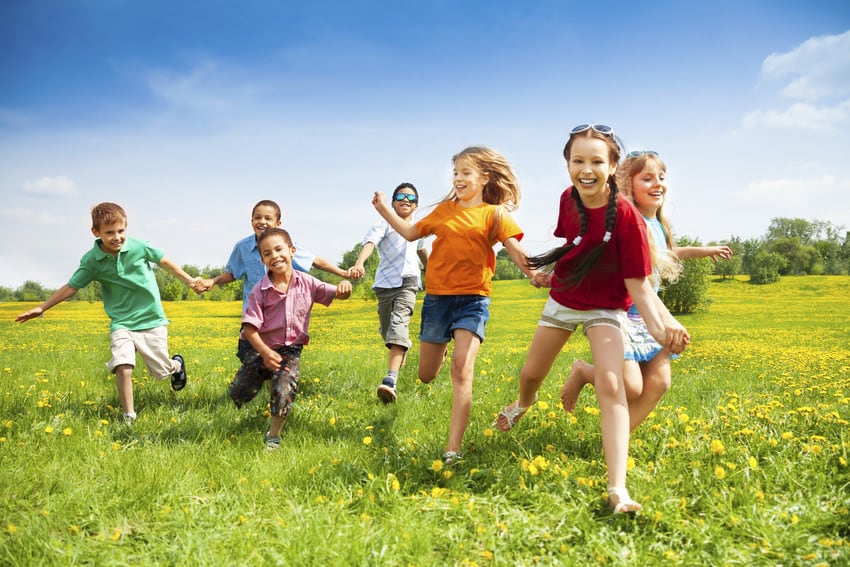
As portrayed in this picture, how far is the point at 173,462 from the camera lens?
3.77 m

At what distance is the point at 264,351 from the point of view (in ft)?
14.7

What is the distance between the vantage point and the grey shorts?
21.0 ft

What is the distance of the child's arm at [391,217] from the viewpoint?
4375 millimetres

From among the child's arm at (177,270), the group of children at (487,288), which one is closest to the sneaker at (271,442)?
the group of children at (487,288)

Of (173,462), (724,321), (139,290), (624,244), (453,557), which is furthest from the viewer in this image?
(724,321)

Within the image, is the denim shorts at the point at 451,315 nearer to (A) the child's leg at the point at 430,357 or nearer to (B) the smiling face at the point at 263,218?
(A) the child's leg at the point at 430,357

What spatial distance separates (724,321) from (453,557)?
25058mm

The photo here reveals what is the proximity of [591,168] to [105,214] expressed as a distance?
4.23 metres

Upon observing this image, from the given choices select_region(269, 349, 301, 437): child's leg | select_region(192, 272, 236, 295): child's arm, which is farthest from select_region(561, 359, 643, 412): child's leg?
select_region(192, 272, 236, 295): child's arm

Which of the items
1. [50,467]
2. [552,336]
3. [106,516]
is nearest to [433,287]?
[552,336]

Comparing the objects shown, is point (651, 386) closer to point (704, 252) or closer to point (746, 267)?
point (704, 252)

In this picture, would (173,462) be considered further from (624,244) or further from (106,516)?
(624,244)

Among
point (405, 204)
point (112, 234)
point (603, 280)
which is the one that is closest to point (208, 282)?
point (112, 234)

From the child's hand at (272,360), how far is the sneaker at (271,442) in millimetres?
522
